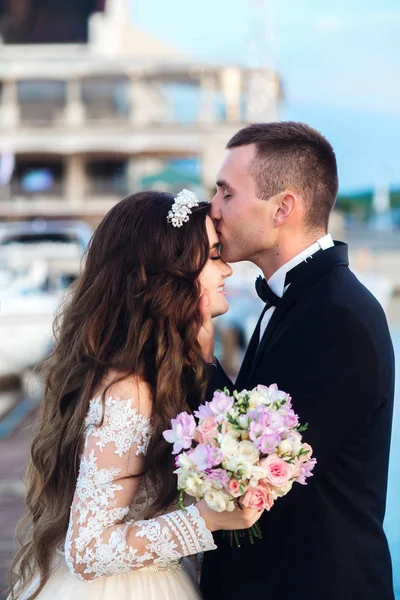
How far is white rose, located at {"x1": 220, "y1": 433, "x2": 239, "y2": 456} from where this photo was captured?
1.87 meters

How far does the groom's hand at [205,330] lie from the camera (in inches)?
98.5

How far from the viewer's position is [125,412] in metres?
2.19

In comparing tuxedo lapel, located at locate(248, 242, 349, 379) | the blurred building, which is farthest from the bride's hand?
the blurred building

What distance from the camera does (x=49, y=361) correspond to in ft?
8.50

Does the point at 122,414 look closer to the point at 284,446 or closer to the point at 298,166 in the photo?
the point at 284,446

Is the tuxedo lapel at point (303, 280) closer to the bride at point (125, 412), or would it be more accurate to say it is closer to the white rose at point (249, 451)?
the bride at point (125, 412)

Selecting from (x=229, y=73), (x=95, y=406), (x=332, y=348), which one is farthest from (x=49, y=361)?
(x=229, y=73)

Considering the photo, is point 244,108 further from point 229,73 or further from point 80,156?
point 80,156

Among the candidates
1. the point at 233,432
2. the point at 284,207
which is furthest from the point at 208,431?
the point at 284,207

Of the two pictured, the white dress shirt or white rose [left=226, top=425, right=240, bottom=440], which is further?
the white dress shirt

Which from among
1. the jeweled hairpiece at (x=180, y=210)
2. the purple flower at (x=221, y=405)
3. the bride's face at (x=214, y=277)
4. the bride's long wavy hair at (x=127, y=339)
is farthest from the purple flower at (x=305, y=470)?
the jeweled hairpiece at (x=180, y=210)

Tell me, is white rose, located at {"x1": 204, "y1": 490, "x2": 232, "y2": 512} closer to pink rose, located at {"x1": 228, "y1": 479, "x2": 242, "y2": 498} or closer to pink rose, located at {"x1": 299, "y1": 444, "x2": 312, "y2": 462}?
Answer: pink rose, located at {"x1": 228, "y1": 479, "x2": 242, "y2": 498}

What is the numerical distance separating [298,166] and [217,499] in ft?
3.66

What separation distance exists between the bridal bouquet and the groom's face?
772 mm
